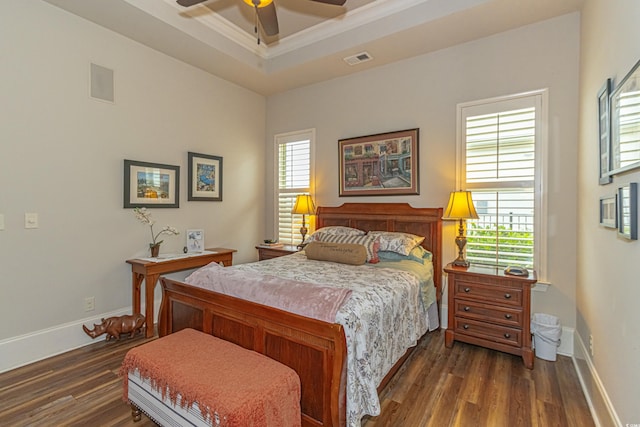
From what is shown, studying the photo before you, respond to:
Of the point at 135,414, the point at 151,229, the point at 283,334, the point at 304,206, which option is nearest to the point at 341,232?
the point at 304,206

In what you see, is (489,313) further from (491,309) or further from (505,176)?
(505,176)

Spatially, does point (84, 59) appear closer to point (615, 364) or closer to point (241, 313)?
point (241, 313)

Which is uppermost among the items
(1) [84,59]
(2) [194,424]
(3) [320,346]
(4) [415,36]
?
(4) [415,36]

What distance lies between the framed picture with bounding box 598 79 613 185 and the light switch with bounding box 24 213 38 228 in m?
4.27

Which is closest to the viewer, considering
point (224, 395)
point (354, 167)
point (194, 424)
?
point (224, 395)

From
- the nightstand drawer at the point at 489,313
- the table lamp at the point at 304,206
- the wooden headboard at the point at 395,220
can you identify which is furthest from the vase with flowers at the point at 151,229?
the nightstand drawer at the point at 489,313

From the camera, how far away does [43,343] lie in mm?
2732

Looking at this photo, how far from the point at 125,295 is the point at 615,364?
4.07 meters

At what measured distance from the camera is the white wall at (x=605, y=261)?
145 cm

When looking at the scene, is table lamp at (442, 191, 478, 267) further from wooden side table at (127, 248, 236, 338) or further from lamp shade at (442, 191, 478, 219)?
wooden side table at (127, 248, 236, 338)

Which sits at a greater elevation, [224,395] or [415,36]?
[415,36]

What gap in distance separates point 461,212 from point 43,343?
13.1 ft

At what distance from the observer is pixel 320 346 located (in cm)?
165

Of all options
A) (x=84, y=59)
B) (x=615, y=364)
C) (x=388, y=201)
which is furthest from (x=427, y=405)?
(x=84, y=59)
